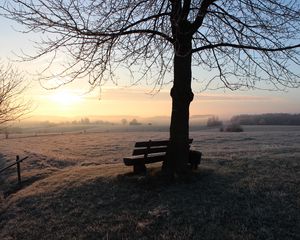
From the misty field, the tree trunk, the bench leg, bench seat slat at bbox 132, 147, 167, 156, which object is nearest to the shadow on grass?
the misty field

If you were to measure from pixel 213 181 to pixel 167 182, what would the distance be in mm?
1298

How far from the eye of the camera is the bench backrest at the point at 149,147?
40.2 ft

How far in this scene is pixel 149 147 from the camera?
12461 mm

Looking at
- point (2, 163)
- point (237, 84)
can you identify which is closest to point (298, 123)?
point (2, 163)

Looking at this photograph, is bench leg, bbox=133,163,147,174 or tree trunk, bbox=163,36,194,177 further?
bench leg, bbox=133,163,147,174

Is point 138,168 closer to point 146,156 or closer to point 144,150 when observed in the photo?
point 146,156

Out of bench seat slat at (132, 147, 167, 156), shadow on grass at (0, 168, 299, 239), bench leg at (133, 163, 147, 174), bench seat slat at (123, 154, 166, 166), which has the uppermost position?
bench seat slat at (132, 147, 167, 156)

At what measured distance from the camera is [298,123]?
68.6m

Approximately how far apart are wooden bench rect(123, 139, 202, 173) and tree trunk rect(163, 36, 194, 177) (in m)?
0.54

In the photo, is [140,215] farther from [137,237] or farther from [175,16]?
[175,16]

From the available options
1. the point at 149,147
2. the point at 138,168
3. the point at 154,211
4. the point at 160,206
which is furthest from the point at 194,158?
the point at 154,211

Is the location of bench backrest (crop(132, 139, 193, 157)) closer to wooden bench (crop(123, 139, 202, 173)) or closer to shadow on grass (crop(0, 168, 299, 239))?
wooden bench (crop(123, 139, 202, 173))

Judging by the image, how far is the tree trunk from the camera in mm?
11961

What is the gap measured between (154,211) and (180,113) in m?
3.78
